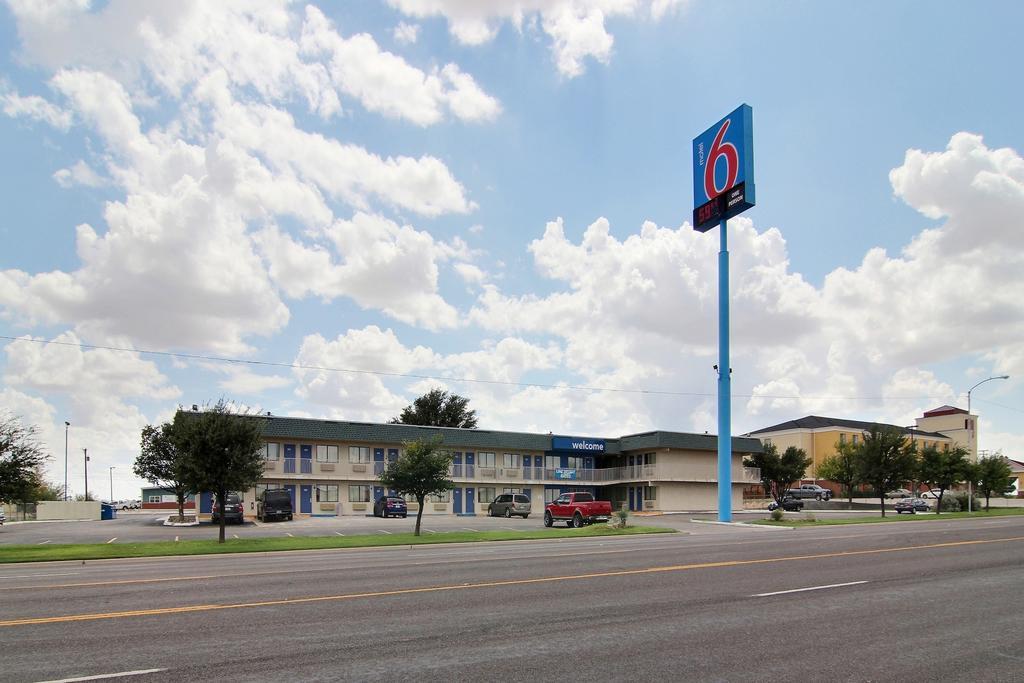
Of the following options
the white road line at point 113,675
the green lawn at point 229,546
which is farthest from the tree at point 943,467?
the white road line at point 113,675

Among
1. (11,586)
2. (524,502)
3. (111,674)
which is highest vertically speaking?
(111,674)

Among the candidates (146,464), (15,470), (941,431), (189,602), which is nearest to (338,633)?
(189,602)

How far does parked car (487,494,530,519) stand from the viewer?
2000 inches

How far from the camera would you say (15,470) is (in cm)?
2941

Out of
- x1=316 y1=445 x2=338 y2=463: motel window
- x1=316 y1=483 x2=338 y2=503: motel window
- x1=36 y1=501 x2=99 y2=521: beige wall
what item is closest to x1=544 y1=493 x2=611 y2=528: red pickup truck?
x1=316 y1=483 x2=338 y2=503: motel window

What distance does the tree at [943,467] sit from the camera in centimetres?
5838

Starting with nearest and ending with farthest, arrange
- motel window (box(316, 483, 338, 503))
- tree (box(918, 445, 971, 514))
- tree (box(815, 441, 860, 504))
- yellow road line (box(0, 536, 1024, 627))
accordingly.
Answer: yellow road line (box(0, 536, 1024, 627)) → motel window (box(316, 483, 338, 503)) → tree (box(815, 441, 860, 504)) → tree (box(918, 445, 971, 514))

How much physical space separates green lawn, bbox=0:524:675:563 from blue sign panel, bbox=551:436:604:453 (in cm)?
2841

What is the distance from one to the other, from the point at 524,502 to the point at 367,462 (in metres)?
12.1

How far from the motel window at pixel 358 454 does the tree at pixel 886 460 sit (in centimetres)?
3441

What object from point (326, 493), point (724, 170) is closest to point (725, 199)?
point (724, 170)

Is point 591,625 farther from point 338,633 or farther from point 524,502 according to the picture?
point 524,502

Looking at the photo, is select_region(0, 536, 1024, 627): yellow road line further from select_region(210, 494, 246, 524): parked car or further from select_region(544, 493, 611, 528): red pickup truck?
select_region(210, 494, 246, 524): parked car

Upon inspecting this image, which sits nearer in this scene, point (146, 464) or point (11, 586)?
point (11, 586)
